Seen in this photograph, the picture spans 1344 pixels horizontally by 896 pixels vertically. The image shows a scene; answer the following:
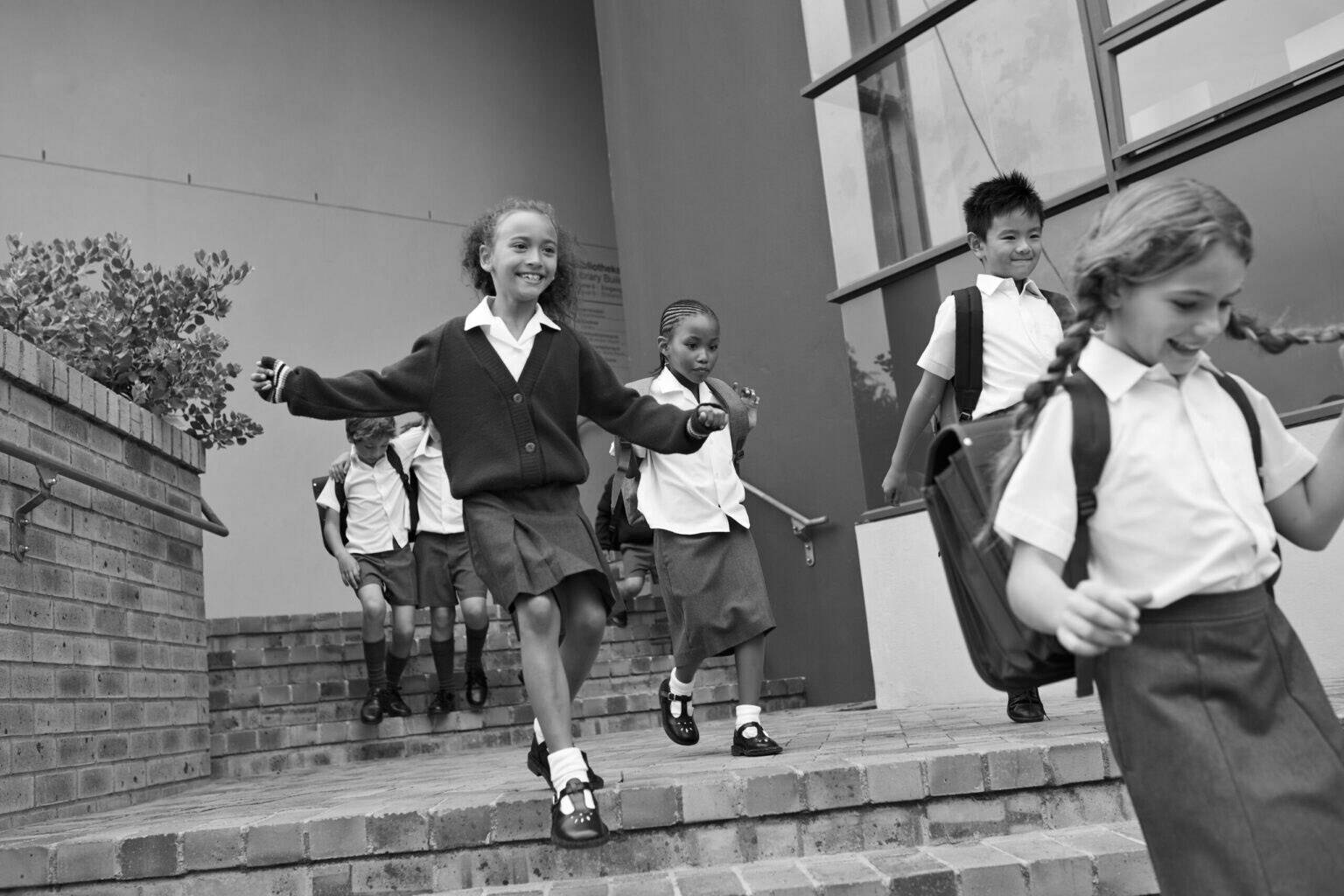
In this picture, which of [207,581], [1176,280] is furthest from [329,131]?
[1176,280]

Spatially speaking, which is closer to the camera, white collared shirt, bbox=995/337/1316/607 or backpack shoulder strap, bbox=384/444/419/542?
white collared shirt, bbox=995/337/1316/607

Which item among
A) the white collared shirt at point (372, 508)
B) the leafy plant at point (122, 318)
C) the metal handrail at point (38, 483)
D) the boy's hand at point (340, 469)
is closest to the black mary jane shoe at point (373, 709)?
the white collared shirt at point (372, 508)

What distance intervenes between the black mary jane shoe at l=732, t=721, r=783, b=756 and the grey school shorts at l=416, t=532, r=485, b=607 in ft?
9.61

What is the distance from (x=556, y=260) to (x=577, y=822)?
1.49 m

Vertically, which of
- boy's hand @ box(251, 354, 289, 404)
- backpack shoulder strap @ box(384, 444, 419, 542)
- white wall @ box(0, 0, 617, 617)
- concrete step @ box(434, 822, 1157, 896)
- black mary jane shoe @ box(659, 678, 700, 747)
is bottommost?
concrete step @ box(434, 822, 1157, 896)

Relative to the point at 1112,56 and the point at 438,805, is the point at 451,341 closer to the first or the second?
the point at 438,805

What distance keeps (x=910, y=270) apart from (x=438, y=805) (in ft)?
12.2

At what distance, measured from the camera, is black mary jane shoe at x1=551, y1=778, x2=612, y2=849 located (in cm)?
302

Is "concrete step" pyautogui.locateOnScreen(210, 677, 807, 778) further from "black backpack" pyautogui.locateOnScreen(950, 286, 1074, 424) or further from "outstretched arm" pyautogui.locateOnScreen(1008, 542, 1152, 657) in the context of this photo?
"outstretched arm" pyautogui.locateOnScreen(1008, 542, 1152, 657)

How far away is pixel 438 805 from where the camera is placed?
329 centimetres

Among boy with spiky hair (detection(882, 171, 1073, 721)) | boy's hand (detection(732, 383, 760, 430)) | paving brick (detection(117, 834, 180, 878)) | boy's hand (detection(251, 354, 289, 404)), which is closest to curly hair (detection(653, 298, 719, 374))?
boy's hand (detection(732, 383, 760, 430))

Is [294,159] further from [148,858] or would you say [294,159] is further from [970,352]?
[148,858]

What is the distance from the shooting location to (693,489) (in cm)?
436

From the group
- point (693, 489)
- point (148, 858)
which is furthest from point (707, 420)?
point (148, 858)
